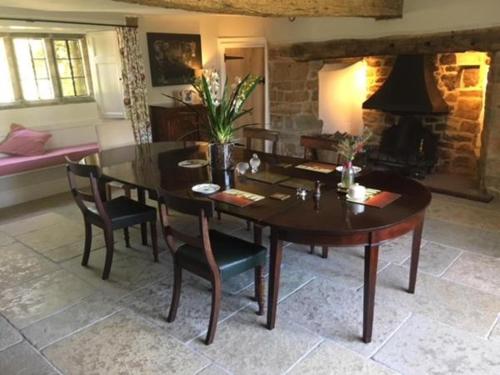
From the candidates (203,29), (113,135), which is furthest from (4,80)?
(203,29)

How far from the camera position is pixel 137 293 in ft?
8.93

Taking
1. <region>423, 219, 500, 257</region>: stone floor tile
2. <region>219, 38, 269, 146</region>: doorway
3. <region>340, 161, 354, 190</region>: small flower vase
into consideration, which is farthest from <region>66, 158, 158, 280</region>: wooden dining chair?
<region>219, 38, 269, 146</region>: doorway

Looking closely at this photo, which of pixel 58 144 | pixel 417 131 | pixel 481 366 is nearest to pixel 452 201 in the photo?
pixel 417 131

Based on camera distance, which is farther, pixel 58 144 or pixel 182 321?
pixel 58 144

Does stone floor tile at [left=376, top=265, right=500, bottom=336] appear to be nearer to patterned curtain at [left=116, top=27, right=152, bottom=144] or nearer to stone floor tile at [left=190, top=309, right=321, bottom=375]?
stone floor tile at [left=190, top=309, right=321, bottom=375]

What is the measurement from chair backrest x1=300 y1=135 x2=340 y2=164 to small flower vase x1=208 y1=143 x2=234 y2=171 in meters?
0.73

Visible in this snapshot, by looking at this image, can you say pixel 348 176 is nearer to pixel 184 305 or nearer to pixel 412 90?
pixel 184 305

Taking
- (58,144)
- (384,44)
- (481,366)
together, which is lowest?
(481,366)

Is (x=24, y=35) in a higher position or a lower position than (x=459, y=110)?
higher

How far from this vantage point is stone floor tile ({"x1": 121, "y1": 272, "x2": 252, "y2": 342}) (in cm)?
234

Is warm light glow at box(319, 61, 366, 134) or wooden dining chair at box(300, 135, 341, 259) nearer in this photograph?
wooden dining chair at box(300, 135, 341, 259)

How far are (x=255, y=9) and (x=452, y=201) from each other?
2830mm

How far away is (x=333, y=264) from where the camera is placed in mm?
3033

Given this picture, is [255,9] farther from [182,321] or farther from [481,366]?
[481,366]
